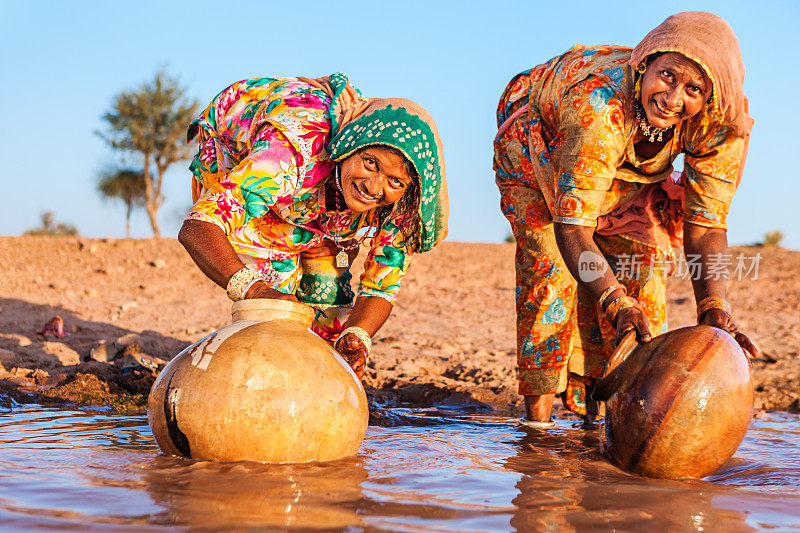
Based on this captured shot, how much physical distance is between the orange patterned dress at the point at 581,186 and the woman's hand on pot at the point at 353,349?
112 cm

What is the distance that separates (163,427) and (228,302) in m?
6.31

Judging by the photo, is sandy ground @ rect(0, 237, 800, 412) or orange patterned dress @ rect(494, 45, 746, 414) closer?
orange patterned dress @ rect(494, 45, 746, 414)

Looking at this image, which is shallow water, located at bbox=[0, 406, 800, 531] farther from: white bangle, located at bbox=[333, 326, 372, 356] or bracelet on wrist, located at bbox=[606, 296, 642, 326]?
bracelet on wrist, located at bbox=[606, 296, 642, 326]

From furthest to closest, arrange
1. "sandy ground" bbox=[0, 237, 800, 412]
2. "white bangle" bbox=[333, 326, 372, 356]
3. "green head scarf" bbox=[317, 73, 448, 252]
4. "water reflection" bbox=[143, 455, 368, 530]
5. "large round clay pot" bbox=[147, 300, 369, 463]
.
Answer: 1. "sandy ground" bbox=[0, 237, 800, 412]
2. "white bangle" bbox=[333, 326, 372, 356]
3. "green head scarf" bbox=[317, 73, 448, 252]
4. "large round clay pot" bbox=[147, 300, 369, 463]
5. "water reflection" bbox=[143, 455, 368, 530]

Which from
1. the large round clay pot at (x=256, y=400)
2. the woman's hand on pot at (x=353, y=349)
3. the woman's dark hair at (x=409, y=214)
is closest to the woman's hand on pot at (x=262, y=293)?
the large round clay pot at (x=256, y=400)

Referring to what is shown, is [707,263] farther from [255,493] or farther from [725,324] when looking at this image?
[255,493]

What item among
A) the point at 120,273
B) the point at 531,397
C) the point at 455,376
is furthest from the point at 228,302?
the point at 531,397

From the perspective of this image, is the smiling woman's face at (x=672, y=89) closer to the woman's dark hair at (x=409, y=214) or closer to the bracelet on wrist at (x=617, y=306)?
the bracelet on wrist at (x=617, y=306)

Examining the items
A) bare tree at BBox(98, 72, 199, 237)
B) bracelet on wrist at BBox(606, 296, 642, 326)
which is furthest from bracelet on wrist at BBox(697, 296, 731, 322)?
bare tree at BBox(98, 72, 199, 237)

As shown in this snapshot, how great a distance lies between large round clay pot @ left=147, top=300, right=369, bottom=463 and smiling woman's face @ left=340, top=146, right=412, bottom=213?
82 cm

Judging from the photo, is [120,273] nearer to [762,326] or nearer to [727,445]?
[762,326]

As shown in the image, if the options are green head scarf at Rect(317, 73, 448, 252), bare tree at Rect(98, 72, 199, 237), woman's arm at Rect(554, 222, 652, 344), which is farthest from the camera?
bare tree at Rect(98, 72, 199, 237)

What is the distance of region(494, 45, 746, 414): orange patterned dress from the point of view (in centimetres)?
364

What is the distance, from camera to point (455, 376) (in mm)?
6301
